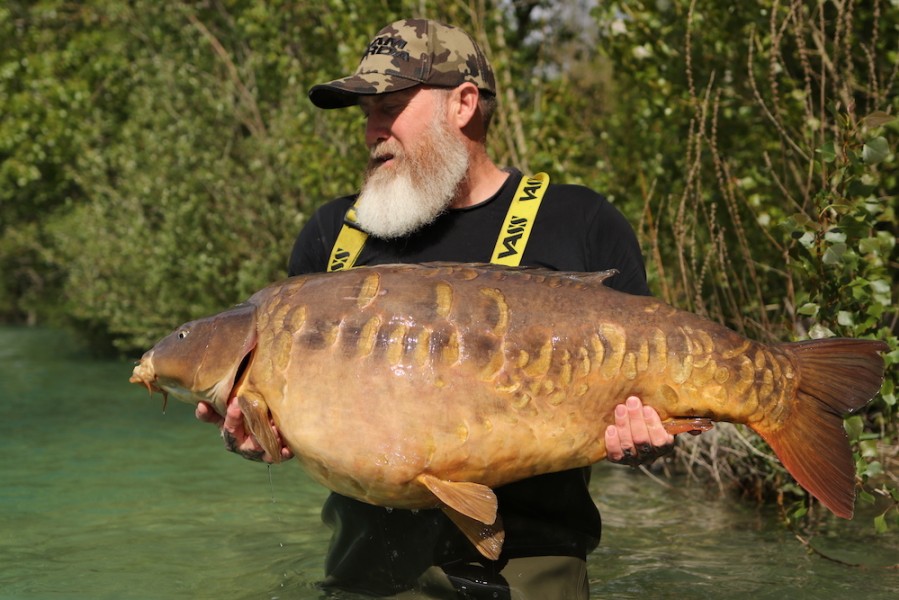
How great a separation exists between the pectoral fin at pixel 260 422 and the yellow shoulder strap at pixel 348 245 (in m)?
0.78

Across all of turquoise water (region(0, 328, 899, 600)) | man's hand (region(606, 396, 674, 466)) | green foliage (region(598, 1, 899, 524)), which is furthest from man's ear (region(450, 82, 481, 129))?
turquoise water (region(0, 328, 899, 600))

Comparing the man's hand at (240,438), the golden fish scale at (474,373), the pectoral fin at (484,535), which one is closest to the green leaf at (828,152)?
the golden fish scale at (474,373)

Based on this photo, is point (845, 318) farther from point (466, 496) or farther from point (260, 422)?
point (260, 422)

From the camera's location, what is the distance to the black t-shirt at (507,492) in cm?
349

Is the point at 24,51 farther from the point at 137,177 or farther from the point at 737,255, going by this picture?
the point at 737,255

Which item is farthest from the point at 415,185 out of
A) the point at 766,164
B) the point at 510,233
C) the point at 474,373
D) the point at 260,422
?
the point at 766,164

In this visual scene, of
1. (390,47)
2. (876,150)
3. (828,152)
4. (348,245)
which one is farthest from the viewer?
(828,152)

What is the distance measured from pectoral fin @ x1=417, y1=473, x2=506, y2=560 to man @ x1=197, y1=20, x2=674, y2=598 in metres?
0.38

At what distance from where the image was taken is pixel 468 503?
116 inches

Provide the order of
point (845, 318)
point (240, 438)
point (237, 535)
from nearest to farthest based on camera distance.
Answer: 1. point (240, 438)
2. point (845, 318)
3. point (237, 535)

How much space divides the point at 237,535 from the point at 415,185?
144 inches

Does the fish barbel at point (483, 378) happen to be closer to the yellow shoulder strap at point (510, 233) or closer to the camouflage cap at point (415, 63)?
the yellow shoulder strap at point (510, 233)

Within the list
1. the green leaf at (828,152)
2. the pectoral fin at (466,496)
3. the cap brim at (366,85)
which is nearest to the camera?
the pectoral fin at (466,496)

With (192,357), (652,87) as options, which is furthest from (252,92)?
(192,357)
